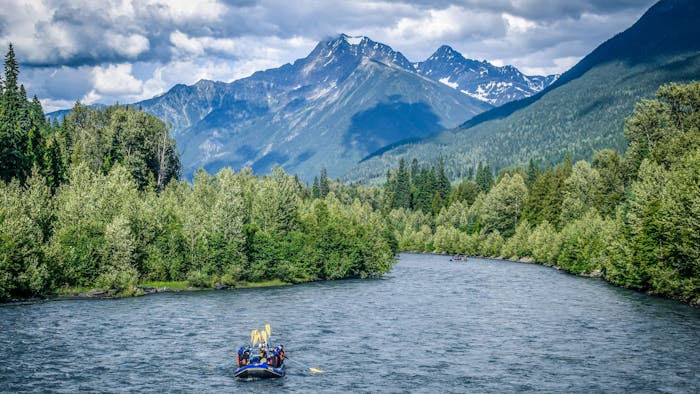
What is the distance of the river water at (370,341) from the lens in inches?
2130

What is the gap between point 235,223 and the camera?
120m

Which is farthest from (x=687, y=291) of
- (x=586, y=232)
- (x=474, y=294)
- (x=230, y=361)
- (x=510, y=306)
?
(x=230, y=361)

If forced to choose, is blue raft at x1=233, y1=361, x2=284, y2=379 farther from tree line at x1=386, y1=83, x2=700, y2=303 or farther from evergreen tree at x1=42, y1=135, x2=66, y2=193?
evergreen tree at x1=42, y1=135, x2=66, y2=193

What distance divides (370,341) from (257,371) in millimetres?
18616

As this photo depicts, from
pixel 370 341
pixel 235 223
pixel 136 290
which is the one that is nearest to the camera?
pixel 370 341

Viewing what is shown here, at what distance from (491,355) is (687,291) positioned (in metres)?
40.4

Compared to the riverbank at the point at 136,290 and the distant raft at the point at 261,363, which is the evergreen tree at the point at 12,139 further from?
the distant raft at the point at 261,363

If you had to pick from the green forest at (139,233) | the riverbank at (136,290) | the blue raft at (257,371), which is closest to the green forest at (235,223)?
the green forest at (139,233)

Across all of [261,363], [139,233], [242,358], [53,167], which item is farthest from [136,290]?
[53,167]

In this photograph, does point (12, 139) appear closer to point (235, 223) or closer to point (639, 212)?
point (235, 223)

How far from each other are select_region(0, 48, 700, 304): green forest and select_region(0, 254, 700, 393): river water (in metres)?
7.33

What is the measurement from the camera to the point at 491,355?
63.9m

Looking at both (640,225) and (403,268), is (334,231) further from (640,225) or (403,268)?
(640,225)

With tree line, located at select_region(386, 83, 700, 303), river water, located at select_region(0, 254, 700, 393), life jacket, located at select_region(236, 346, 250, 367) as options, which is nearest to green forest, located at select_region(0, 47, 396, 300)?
river water, located at select_region(0, 254, 700, 393)
